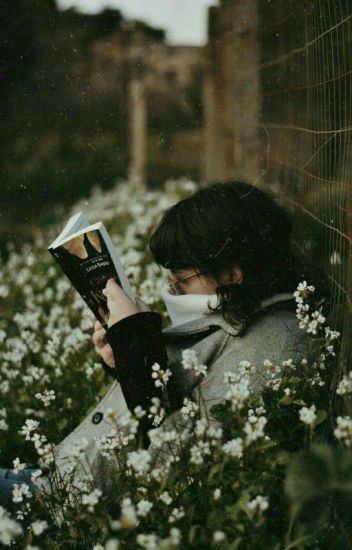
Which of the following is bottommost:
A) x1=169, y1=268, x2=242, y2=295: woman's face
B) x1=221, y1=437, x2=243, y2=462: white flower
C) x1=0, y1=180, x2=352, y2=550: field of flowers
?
x1=0, y1=180, x2=352, y2=550: field of flowers

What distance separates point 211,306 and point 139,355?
35 centimetres

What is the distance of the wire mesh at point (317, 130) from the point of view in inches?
109

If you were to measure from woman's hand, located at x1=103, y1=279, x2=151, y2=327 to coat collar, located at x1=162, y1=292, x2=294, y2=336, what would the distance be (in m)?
0.20

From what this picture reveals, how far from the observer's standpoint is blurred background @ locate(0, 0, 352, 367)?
3188 millimetres

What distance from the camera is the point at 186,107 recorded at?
482 inches

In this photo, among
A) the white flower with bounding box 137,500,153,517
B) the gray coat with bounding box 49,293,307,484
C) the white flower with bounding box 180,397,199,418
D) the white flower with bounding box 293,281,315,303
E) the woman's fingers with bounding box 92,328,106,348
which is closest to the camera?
the white flower with bounding box 137,500,153,517

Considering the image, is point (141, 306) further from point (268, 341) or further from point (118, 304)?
point (268, 341)

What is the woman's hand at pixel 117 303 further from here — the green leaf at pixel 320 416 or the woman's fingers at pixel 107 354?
the green leaf at pixel 320 416

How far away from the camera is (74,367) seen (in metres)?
3.66

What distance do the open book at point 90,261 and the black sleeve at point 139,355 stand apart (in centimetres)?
15

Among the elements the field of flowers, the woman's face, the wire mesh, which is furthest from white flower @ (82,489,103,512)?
the woman's face

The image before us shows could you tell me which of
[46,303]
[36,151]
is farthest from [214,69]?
[36,151]

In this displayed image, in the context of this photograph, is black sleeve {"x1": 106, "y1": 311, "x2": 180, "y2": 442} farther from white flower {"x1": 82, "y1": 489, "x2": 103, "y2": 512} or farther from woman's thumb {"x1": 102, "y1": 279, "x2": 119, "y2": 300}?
white flower {"x1": 82, "y1": 489, "x2": 103, "y2": 512}

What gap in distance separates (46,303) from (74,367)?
136cm
